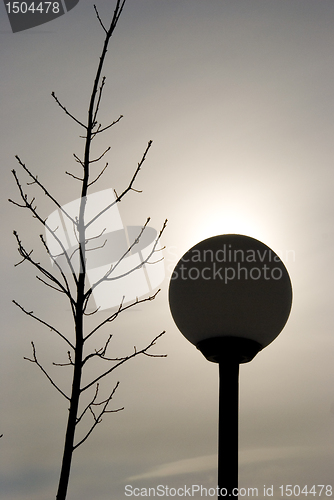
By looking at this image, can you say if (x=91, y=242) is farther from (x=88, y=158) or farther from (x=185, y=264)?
(x=185, y=264)

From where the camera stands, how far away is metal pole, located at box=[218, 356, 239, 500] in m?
3.07

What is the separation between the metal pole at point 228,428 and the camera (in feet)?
10.1

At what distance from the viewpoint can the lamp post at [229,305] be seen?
323 centimetres

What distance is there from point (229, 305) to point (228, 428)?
0.76 m

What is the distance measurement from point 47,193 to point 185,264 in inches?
54.2

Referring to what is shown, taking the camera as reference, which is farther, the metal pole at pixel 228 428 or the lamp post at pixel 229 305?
the lamp post at pixel 229 305

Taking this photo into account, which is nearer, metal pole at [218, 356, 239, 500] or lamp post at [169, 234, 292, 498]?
metal pole at [218, 356, 239, 500]

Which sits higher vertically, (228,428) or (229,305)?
(229,305)

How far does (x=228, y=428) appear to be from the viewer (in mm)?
3223

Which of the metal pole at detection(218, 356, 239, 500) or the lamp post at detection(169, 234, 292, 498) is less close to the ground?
the lamp post at detection(169, 234, 292, 498)

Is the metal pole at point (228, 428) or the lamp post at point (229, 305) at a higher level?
the lamp post at point (229, 305)

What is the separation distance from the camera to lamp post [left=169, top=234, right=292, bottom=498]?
10.6 ft

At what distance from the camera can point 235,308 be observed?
3.22 meters

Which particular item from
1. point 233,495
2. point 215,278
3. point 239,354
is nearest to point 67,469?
point 233,495
